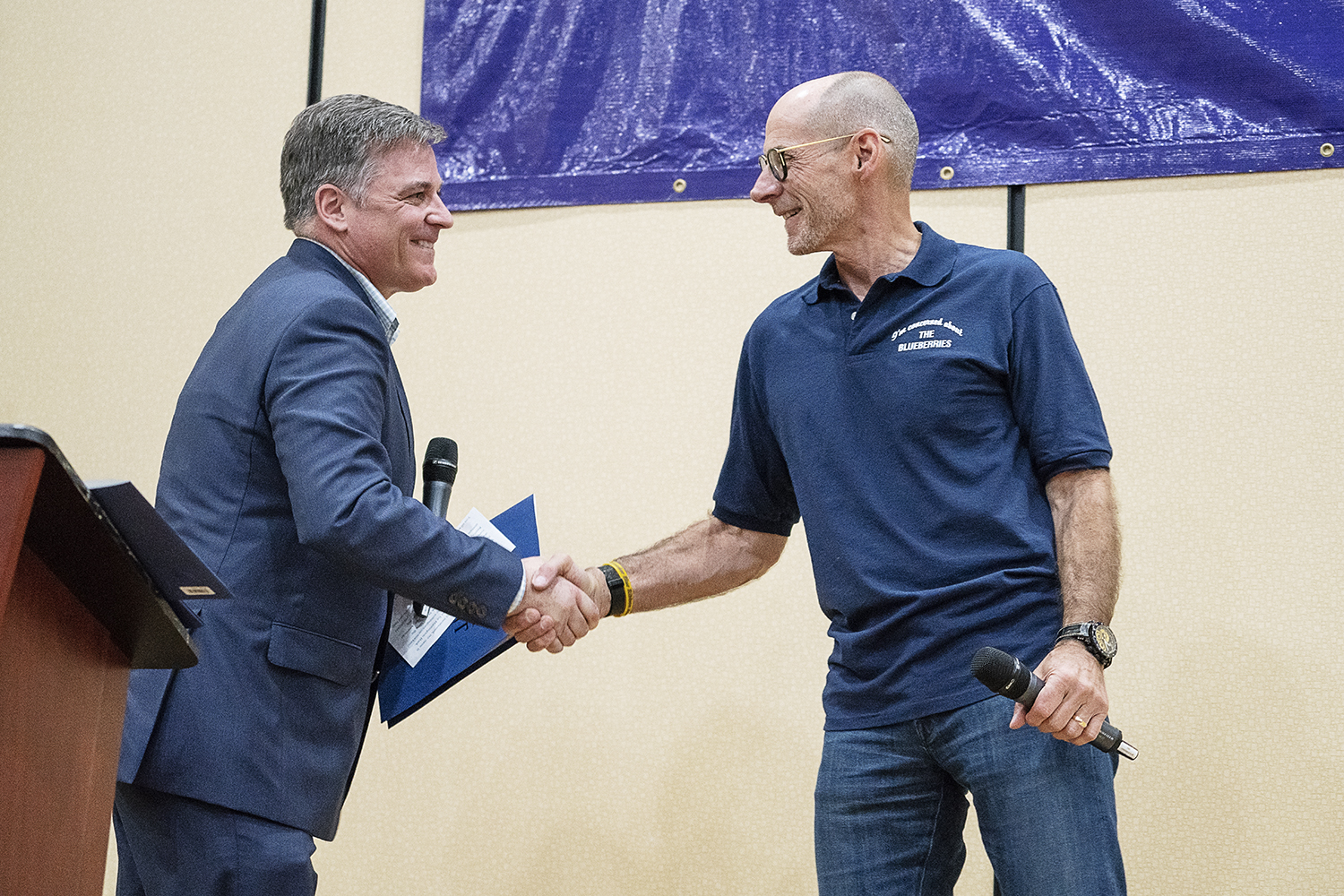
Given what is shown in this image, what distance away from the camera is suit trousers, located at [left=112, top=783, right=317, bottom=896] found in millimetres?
1590

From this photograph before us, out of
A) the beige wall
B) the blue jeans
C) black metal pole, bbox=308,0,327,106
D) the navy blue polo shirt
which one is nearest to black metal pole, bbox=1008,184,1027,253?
the beige wall

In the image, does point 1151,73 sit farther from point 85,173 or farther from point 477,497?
point 85,173

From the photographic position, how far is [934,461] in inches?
73.4

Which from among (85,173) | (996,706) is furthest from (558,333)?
(996,706)

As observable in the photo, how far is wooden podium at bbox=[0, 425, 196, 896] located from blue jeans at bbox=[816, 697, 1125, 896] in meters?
0.92

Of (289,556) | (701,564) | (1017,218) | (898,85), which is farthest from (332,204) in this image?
(1017,218)

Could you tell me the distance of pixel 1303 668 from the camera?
255cm

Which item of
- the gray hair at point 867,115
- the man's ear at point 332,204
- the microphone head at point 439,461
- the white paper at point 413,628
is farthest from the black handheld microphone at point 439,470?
the gray hair at point 867,115

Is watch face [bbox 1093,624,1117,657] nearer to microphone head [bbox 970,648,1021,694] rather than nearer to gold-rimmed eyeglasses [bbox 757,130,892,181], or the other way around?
microphone head [bbox 970,648,1021,694]

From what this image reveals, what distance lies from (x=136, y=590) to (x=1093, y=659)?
1.12 meters

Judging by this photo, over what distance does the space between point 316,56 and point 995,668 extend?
2.50 m

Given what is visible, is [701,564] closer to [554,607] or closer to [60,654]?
[554,607]

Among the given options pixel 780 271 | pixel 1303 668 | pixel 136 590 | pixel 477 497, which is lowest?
pixel 1303 668

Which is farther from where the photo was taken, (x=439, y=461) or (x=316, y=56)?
(x=316, y=56)
